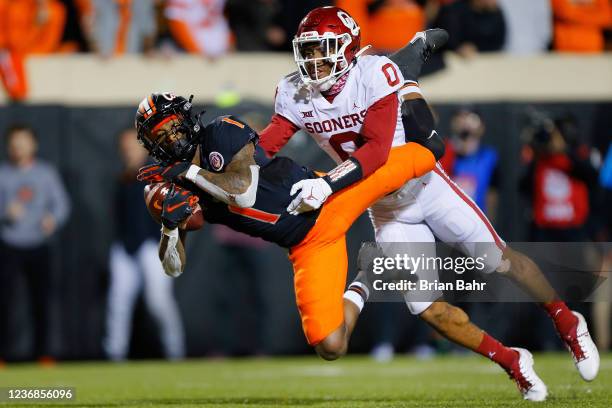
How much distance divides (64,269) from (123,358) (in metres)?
0.89

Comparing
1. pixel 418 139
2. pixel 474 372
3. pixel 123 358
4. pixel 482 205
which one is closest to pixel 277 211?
pixel 418 139

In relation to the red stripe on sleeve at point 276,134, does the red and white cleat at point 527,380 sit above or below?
below

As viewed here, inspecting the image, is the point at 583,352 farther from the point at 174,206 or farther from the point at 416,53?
the point at 174,206

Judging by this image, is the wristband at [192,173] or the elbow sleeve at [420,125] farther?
the elbow sleeve at [420,125]

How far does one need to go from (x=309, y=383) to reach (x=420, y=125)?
2242 mm

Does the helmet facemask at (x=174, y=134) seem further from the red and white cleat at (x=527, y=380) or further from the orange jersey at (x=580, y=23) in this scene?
the orange jersey at (x=580, y=23)

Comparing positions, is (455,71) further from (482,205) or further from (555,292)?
(555,292)

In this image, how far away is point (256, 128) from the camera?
917 cm

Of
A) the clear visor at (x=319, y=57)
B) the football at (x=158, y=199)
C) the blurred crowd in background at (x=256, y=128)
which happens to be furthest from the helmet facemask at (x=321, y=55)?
the blurred crowd in background at (x=256, y=128)

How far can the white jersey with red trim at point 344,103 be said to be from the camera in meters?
5.51

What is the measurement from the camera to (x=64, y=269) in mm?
9445
